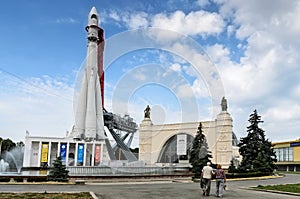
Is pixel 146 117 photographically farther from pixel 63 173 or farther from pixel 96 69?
pixel 63 173

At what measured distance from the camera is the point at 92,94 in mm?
37906

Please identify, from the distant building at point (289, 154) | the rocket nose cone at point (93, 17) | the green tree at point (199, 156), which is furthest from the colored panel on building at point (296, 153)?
the rocket nose cone at point (93, 17)

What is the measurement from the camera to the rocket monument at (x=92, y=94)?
37.3m

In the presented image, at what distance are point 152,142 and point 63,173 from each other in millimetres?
48702

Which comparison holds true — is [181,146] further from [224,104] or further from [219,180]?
[219,180]

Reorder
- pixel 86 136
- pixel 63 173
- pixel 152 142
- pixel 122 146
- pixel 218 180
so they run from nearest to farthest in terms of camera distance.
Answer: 1. pixel 218 180
2. pixel 63 173
3. pixel 86 136
4. pixel 122 146
5. pixel 152 142

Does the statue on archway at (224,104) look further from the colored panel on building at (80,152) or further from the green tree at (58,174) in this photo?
the green tree at (58,174)

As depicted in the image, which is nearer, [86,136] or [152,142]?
[86,136]

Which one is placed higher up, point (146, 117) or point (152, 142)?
point (146, 117)

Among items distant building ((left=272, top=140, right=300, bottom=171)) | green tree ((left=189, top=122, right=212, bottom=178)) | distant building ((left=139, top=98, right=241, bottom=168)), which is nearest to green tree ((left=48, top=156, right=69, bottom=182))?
green tree ((left=189, top=122, right=212, bottom=178))

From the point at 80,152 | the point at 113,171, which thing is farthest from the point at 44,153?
the point at 113,171

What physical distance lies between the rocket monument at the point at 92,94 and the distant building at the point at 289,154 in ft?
149

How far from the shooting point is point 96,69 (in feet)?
130

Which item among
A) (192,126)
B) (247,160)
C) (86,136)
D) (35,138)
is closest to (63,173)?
(86,136)
